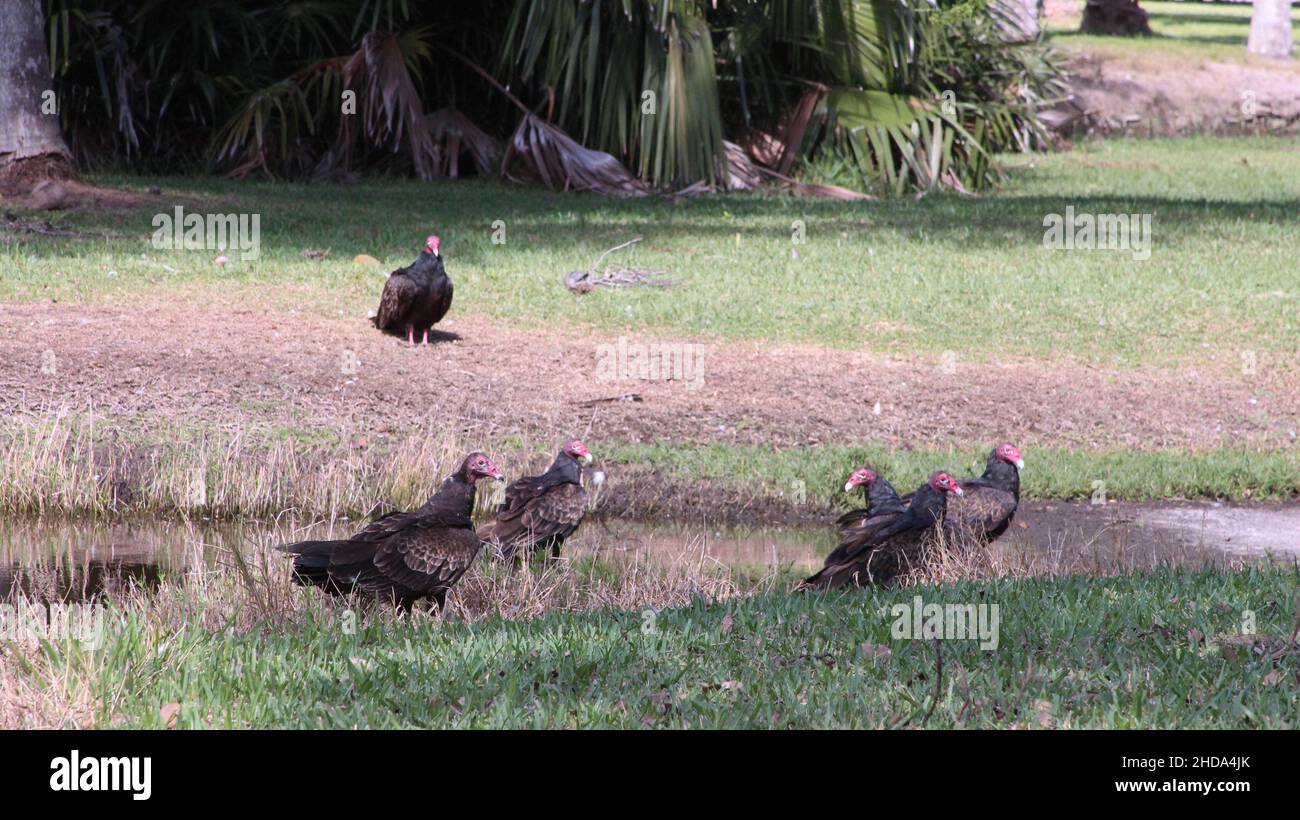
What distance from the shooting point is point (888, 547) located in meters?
8.23

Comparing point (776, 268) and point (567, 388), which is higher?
point (776, 268)

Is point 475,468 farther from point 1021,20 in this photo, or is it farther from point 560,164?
point 1021,20

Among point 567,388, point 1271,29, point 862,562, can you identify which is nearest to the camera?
point 862,562

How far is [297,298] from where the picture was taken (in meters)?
14.3

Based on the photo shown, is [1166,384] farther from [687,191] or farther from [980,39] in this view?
[980,39]

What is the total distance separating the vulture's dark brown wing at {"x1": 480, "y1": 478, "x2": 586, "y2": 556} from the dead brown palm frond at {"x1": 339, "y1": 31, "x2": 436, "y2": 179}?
1179cm

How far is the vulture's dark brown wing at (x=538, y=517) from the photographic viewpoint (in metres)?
8.99

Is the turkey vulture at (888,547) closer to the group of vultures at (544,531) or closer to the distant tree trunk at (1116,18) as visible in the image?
the group of vultures at (544,531)

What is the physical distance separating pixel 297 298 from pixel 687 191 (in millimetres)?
7484

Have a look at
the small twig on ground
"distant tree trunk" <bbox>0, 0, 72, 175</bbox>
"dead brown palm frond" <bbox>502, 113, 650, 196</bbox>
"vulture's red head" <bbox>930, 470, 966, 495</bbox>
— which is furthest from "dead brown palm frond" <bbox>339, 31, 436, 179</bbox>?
"vulture's red head" <bbox>930, 470, 966, 495</bbox>

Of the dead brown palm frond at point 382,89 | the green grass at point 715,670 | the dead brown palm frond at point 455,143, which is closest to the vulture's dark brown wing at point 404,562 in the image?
the green grass at point 715,670

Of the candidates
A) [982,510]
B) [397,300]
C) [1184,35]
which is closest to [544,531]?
[982,510]

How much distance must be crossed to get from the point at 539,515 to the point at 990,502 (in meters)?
2.58

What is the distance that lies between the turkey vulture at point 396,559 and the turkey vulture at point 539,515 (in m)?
1.28
